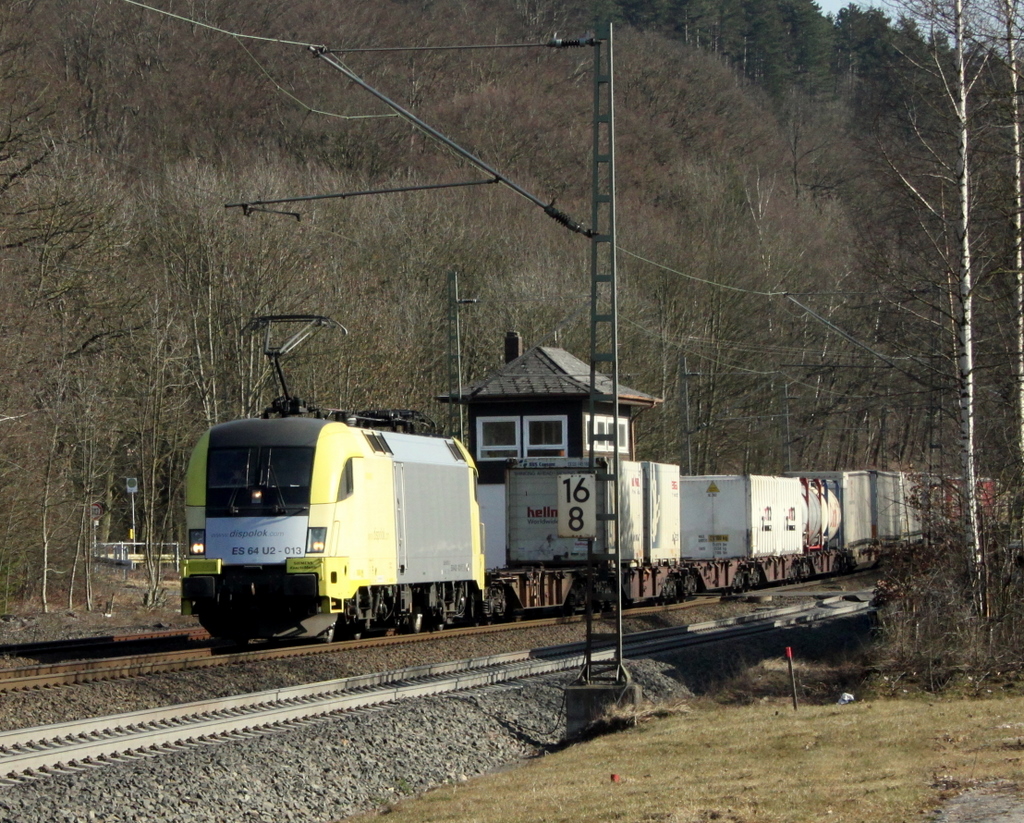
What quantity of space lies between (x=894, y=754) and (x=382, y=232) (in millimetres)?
37795

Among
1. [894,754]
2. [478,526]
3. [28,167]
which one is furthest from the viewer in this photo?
[28,167]

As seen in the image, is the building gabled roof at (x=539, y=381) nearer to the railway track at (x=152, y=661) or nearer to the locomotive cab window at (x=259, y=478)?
the railway track at (x=152, y=661)

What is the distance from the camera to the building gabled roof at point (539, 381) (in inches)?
1449

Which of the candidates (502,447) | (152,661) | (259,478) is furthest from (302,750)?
(502,447)

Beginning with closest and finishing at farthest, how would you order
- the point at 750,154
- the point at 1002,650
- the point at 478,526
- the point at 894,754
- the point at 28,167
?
the point at 894,754
the point at 1002,650
the point at 478,526
the point at 28,167
the point at 750,154

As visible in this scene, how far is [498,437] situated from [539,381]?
1.99 meters

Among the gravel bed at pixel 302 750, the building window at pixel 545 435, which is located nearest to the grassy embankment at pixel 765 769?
the gravel bed at pixel 302 750

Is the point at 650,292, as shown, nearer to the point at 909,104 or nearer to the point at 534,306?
the point at 534,306

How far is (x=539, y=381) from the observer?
37.5 metres

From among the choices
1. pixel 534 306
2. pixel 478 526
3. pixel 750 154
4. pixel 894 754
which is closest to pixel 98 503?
pixel 478 526

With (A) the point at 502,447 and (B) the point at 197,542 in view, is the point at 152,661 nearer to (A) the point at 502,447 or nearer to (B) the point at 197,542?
(B) the point at 197,542

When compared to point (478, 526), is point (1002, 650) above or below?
below

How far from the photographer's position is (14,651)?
17.8m

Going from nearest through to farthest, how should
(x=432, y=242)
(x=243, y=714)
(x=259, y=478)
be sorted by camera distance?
(x=243, y=714) → (x=259, y=478) → (x=432, y=242)
